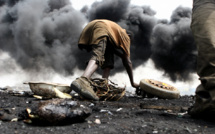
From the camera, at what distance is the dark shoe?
11.5ft

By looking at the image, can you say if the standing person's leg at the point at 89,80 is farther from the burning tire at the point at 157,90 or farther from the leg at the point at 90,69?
the burning tire at the point at 157,90

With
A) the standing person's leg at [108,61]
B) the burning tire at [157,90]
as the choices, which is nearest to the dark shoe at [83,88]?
the standing person's leg at [108,61]

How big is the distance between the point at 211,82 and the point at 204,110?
1.09 feet

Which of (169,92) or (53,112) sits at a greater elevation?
(53,112)

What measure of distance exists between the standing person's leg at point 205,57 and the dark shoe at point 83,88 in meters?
1.64

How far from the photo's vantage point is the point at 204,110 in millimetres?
2340

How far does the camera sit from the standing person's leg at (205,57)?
2.26 meters

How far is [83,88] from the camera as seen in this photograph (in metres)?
3.52

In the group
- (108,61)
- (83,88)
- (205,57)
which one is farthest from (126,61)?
(205,57)

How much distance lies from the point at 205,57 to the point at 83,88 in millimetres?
1931

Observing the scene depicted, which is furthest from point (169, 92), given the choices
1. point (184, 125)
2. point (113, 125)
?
point (113, 125)

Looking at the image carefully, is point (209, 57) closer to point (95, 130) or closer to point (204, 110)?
point (204, 110)

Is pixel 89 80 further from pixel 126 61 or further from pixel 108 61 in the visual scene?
pixel 126 61

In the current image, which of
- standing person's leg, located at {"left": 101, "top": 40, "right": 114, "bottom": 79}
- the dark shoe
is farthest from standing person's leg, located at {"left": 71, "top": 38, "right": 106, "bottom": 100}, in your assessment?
standing person's leg, located at {"left": 101, "top": 40, "right": 114, "bottom": 79}
